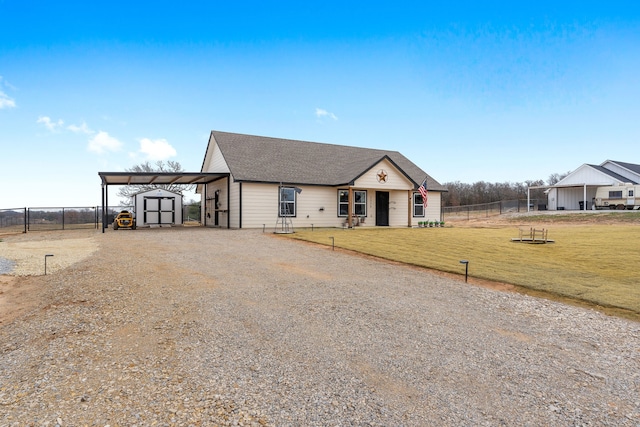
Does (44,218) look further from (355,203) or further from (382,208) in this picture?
(382,208)

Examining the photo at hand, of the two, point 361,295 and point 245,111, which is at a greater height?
point 245,111

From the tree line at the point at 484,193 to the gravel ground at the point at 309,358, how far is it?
169 ft

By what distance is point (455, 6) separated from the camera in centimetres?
1686

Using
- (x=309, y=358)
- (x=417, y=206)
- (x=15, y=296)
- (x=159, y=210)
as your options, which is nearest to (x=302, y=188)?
(x=417, y=206)

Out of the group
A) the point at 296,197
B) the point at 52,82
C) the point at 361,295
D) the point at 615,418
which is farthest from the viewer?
the point at 296,197

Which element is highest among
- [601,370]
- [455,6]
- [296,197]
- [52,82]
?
[455,6]

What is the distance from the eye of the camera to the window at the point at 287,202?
21.4 meters

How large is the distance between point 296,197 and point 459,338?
18.1 m

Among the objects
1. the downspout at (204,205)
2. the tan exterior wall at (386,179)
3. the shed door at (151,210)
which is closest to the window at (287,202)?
the tan exterior wall at (386,179)

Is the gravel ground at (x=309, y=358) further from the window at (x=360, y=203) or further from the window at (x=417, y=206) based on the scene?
the window at (x=417, y=206)

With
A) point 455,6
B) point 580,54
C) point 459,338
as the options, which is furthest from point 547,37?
point 459,338

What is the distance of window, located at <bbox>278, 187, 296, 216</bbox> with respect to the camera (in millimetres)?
21359

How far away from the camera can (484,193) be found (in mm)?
57344

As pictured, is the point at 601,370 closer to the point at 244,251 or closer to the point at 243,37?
the point at 244,251
